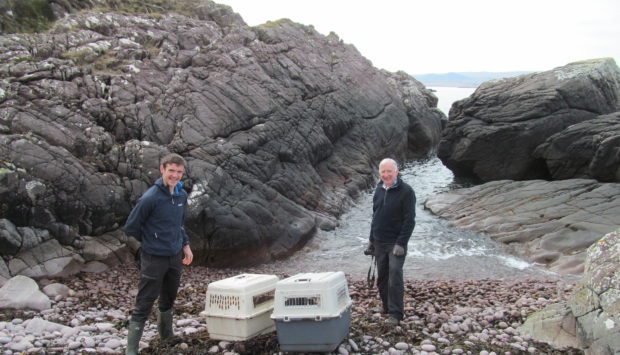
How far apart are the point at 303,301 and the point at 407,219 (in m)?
2.65

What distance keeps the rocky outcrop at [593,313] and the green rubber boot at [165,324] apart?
18.7 ft

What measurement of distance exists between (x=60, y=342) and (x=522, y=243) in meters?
15.3

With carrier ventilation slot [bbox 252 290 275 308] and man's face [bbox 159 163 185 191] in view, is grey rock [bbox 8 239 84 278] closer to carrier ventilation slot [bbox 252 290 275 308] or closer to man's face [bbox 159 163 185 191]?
man's face [bbox 159 163 185 191]

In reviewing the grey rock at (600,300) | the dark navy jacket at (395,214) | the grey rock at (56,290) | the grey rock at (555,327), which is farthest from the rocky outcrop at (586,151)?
the grey rock at (56,290)

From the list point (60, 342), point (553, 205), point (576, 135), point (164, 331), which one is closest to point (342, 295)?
point (164, 331)

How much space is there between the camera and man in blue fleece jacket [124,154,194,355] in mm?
6867

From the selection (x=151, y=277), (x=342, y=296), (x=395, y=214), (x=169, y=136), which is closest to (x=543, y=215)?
(x=395, y=214)

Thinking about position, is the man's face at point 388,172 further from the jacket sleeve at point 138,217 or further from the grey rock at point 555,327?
the jacket sleeve at point 138,217

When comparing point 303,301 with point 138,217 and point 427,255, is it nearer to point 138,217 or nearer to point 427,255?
point 138,217

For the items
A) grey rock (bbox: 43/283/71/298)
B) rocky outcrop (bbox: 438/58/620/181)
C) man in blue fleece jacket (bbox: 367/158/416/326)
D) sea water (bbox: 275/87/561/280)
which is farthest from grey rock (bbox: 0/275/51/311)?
rocky outcrop (bbox: 438/58/620/181)

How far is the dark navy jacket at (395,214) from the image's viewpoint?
28.3 feet

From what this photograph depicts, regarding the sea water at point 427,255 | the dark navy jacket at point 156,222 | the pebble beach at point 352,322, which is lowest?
the sea water at point 427,255

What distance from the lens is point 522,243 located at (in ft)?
58.4

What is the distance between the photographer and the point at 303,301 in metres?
6.95
